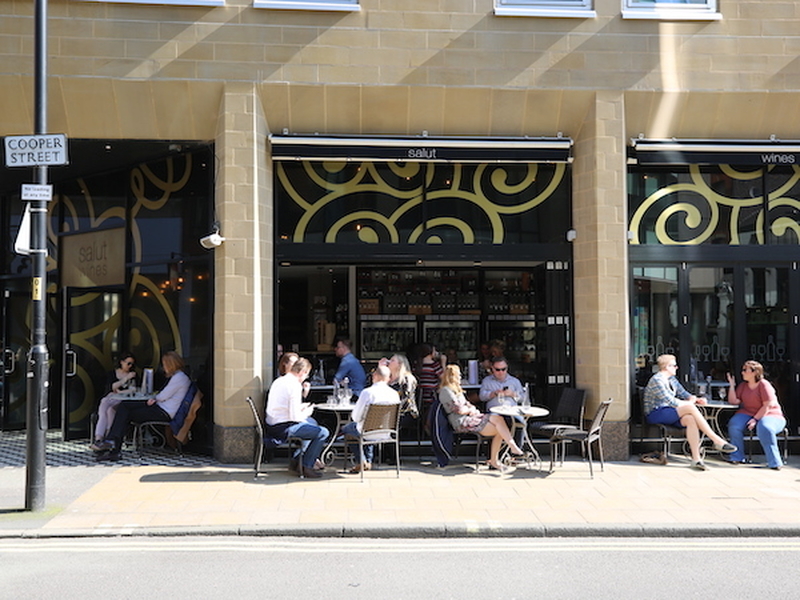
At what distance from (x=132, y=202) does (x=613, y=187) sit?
716 cm

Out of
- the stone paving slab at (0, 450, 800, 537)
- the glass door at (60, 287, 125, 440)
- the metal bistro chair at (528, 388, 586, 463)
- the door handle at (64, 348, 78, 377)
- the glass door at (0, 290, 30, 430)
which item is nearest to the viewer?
the stone paving slab at (0, 450, 800, 537)

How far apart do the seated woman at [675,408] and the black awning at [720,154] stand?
276 cm

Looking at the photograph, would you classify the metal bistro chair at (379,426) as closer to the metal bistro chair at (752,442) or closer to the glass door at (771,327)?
the metal bistro chair at (752,442)

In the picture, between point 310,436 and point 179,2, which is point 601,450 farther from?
point 179,2

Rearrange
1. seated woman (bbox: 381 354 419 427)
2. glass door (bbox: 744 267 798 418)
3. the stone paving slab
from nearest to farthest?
1. the stone paving slab
2. seated woman (bbox: 381 354 419 427)
3. glass door (bbox: 744 267 798 418)

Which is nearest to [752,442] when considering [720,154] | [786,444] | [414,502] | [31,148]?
[786,444]

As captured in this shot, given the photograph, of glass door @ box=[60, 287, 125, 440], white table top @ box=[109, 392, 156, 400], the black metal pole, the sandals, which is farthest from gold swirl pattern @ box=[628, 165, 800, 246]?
glass door @ box=[60, 287, 125, 440]

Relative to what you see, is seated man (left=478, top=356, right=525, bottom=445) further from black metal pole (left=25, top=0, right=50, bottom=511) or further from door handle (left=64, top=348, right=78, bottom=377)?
door handle (left=64, top=348, right=78, bottom=377)

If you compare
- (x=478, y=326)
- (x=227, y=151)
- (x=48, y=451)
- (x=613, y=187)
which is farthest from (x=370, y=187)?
(x=48, y=451)

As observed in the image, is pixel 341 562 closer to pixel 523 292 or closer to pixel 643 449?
pixel 643 449

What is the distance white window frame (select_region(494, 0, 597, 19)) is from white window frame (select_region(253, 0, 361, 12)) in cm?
190

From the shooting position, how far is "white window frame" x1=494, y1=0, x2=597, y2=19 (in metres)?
9.76

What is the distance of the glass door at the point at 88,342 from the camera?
460 inches

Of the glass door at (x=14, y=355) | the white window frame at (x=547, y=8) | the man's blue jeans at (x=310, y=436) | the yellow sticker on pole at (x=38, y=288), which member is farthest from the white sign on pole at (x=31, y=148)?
the glass door at (x=14, y=355)
